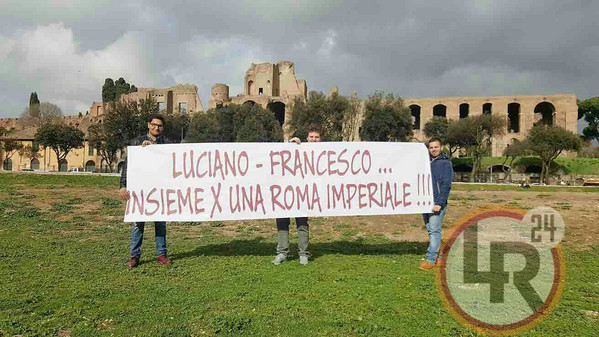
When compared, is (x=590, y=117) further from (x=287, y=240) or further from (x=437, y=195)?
(x=287, y=240)

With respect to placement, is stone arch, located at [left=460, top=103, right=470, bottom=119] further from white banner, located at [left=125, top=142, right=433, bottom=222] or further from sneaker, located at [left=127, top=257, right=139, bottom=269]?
sneaker, located at [left=127, top=257, right=139, bottom=269]

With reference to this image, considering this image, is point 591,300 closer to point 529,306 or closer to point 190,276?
point 529,306

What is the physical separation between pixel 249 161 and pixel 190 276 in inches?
78.8

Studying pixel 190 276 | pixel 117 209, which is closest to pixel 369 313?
pixel 190 276

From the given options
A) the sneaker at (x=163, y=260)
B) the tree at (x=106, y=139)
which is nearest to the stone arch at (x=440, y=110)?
the tree at (x=106, y=139)

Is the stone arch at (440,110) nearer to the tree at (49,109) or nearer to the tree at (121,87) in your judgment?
the tree at (121,87)

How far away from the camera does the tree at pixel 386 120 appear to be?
149ft

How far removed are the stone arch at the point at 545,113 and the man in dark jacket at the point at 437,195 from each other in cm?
7194

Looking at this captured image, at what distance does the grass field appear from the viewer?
3672 mm

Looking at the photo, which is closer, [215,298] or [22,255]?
[215,298]

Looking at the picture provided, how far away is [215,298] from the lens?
4.40 m

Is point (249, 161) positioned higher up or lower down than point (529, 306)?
higher up

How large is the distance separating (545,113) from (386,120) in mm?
42209

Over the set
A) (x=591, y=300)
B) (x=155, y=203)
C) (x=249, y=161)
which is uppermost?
(x=249, y=161)
